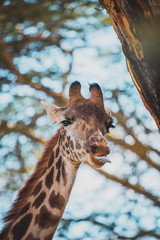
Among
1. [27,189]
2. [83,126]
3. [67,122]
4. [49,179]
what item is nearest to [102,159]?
[83,126]

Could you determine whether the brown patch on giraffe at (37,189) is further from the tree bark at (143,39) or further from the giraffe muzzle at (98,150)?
the tree bark at (143,39)

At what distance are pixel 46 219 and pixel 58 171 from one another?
1.42 feet

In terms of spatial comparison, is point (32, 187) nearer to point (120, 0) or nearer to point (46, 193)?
point (46, 193)

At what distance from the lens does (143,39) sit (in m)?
1.95

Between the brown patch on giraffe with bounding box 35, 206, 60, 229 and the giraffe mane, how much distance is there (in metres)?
0.21

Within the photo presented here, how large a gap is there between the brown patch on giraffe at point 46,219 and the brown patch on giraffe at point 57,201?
76 millimetres

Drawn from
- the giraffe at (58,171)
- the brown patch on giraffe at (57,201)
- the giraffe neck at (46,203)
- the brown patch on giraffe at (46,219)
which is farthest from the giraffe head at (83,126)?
the brown patch on giraffe at (46,219)

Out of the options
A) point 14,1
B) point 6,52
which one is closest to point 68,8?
point 14,1

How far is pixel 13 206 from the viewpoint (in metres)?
2.75

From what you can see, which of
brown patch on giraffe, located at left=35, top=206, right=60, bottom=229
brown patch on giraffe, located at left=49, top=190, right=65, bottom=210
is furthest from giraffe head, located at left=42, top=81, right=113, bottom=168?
brown patch on giraffe, located at left=35, top=206, right=60, bottom=229

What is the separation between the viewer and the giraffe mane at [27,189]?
2695mm

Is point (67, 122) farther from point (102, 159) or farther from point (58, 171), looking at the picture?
point (102, 159)

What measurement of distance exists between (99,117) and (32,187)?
0.89 m

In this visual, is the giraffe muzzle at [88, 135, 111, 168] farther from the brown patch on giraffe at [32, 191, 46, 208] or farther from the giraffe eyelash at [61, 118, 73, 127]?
the brown patch on giraffe at [32, 191, 46, 208]
